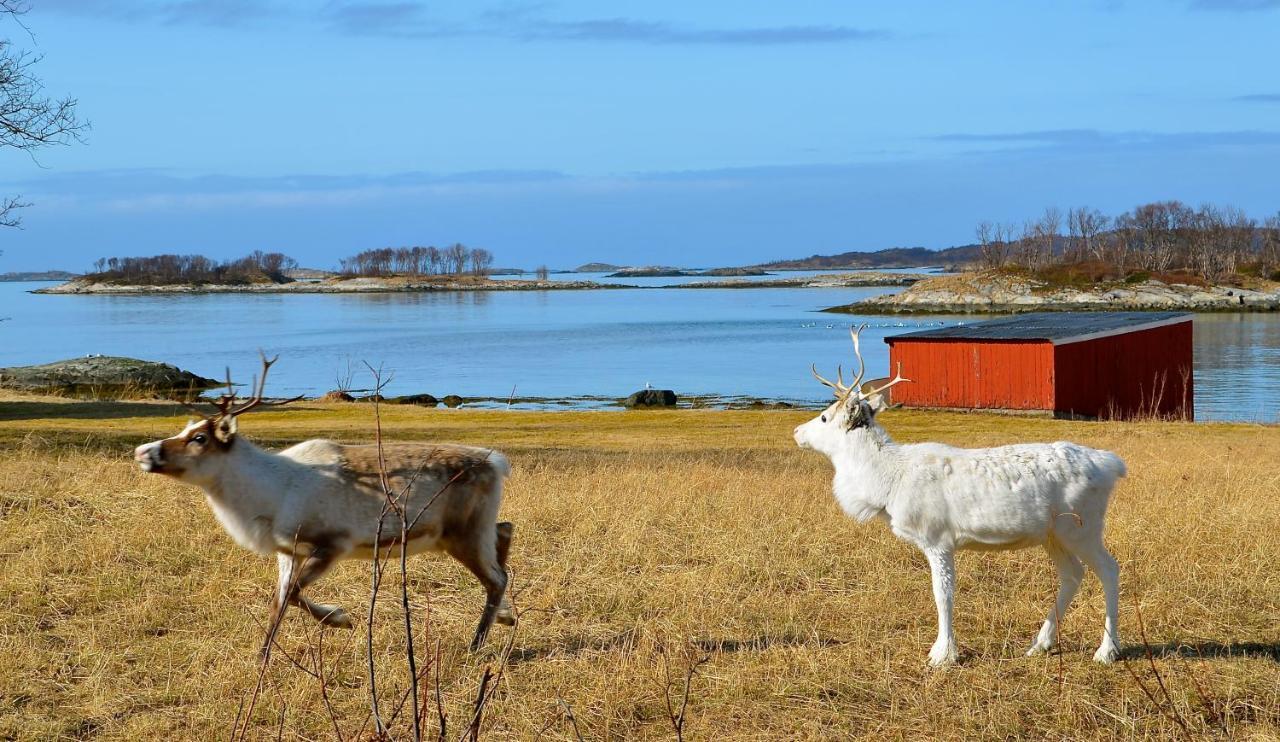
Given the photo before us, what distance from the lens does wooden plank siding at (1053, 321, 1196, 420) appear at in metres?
41.1

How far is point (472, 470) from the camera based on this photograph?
787cm

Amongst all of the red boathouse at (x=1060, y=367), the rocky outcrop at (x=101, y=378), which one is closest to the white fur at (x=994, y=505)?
the red boathouse at (x=1060, y=367)

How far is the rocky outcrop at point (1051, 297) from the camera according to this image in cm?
12312

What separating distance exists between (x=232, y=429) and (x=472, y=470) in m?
1.48

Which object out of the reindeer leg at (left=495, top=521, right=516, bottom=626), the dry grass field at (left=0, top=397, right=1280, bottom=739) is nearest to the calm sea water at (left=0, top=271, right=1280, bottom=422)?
the dry grass field at (left=0, top=397, right=1280, bottom=739)

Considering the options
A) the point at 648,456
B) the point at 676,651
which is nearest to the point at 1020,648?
the point at 676,651

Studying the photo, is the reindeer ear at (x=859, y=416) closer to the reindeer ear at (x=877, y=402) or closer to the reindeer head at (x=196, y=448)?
the reindeer ear at (x=877, y=402)

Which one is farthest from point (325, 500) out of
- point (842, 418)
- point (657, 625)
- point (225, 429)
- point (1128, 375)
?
point (1128, 375)

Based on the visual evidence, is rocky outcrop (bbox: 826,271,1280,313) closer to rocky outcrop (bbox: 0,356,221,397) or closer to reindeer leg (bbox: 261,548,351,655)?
rocky outcrop (bbox: 0,356,221,397)

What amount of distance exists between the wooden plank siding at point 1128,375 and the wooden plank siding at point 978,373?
62 centimetres

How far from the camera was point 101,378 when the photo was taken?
4738 centimetres

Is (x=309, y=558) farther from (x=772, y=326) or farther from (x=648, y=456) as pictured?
(x=772, y=326)

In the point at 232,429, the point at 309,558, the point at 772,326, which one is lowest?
the point at 772,326

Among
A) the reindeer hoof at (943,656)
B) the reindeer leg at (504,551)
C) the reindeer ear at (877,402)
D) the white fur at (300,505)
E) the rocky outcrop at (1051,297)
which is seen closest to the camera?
the reindeer hoof at (943,656)
